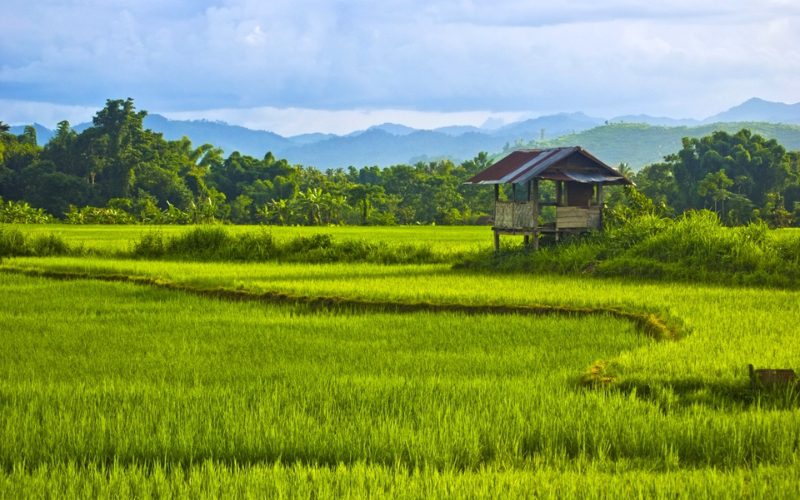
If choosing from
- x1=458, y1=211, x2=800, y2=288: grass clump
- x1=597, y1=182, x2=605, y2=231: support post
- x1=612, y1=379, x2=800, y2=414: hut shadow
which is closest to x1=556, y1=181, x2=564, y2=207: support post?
x1=597, y1=182, x2=605, y2=231: support post

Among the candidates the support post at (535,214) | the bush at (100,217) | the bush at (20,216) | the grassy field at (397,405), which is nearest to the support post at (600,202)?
the support post at (535,214)

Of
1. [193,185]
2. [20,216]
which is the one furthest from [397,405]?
[193,185]

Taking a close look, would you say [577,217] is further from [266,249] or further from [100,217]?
[100,217]

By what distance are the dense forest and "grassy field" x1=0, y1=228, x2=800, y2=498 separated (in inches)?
1235

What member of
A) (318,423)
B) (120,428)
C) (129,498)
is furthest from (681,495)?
(120,428)

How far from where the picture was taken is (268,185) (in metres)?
57.6

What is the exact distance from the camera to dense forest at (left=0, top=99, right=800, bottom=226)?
45.5 meters

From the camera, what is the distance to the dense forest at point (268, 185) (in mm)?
45531

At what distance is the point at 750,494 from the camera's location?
4.47 m

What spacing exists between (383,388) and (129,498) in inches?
103

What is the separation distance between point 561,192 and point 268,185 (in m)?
38.9

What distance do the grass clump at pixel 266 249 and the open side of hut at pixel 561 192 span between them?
6.71 feet

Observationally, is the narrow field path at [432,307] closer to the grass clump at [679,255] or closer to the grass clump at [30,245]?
the grass clump at [679,255]

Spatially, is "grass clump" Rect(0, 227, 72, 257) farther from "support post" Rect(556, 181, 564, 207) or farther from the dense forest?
the dense forest
